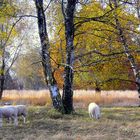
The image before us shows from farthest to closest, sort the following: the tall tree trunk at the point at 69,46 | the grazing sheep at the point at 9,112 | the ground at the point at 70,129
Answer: the tall tree trunk at the point at 69,46, the grazing sheep at the point at 9,112, the ground at the point at 70,129

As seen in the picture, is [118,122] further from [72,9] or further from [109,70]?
[109,70]

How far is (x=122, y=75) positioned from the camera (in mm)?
33656

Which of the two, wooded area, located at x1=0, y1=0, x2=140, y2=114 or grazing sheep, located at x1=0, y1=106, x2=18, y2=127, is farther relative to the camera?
wooded area, located at x1=0, y1=0, x2=140, y2=114

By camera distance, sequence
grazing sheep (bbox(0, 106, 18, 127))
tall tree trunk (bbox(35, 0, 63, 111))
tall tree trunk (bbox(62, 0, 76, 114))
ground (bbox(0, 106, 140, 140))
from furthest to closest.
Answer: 1. tall tree trunk (bbox(35, 0, 63, 111))
2. tall tree trunk (bbox(62, 0, 76, 114))
3. grazing sheep (bbox(0, 106, 18, 127))
4. ground (bbox(0, 106, 140, 140))

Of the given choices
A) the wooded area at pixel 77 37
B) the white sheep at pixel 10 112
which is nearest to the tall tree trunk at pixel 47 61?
the wooded area at pixel 77 37

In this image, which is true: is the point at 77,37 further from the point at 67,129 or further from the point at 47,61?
the point at 67,129

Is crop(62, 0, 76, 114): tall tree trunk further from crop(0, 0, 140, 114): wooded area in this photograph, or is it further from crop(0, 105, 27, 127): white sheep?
crop(0, 105, 27, 127): white sheep

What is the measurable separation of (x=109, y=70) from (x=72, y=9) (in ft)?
46.6

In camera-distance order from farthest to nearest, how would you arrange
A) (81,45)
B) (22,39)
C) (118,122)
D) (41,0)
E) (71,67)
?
(22,39), (81,45), (41,0), (71,67), (118,122)

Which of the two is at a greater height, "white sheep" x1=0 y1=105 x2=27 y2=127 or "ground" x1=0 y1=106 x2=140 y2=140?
"white sheep" x1=0 y1=105 x2=27 y2=127

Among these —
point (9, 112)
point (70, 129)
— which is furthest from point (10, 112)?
point (70, 129)

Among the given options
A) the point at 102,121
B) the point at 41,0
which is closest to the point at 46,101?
the point at 41,0

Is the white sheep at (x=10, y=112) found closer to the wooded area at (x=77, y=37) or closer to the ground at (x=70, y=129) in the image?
the ground at (x=70, y=129)

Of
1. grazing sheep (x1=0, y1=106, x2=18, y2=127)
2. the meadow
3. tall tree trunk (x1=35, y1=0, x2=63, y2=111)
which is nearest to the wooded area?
tall tree trunk (x1=35, y1=0, x2=63, y2=111)
